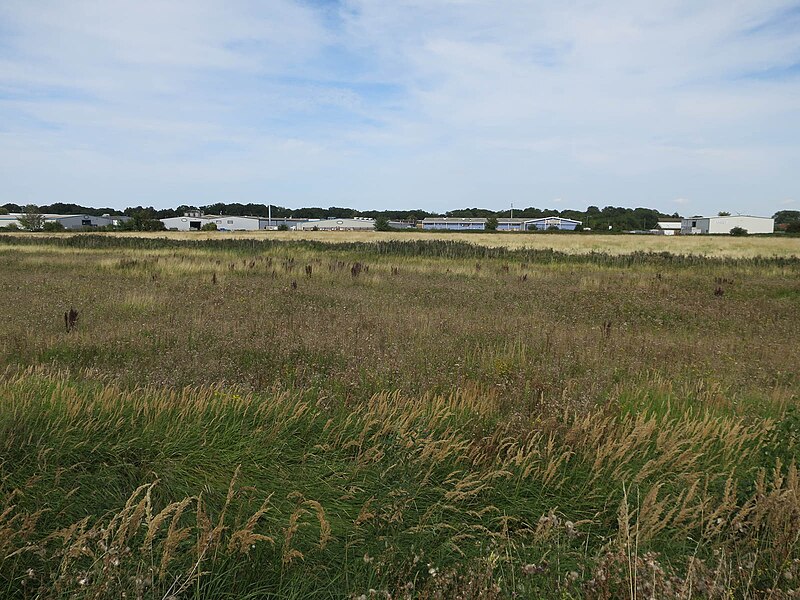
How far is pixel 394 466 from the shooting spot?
12.6ft

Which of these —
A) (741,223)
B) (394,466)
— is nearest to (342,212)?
(741,223)

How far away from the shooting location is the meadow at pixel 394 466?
2.93m

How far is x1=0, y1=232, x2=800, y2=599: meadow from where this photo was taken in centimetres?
293

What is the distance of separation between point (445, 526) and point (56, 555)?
2.15m

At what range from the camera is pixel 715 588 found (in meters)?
2.69

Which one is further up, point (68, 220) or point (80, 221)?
point (68, 220)

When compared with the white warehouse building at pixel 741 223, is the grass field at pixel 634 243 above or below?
below

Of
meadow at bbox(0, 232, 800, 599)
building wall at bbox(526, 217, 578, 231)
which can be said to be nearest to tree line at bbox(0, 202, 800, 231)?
building wall at bbox(526, 217, 578, 231)

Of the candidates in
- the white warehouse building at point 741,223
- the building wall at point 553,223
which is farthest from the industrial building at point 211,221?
the white warehouse building at point 741,223

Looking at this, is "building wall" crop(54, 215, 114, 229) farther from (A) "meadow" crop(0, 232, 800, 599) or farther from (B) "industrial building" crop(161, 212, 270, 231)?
(A) "meadow" crop(0, 232, 800, 599)

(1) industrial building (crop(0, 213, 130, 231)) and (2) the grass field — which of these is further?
(1) industrial building (crop(0, 213, 130, 231))

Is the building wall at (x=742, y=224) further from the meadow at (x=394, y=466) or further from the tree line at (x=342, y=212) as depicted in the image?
the meadow at (x=394, y=466)

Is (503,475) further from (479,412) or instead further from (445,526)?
(479,412)

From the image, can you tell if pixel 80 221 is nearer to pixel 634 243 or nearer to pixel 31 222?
pixel 31 222
